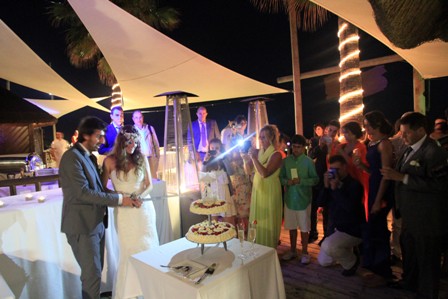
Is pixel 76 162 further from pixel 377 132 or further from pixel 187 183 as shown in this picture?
pixel 377 132

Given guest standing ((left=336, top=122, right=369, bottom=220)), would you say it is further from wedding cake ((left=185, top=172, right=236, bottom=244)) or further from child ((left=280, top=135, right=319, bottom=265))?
wedding cake ((left=185, top=172, right=236, bottom=244))

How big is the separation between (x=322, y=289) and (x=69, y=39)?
931 centimetres

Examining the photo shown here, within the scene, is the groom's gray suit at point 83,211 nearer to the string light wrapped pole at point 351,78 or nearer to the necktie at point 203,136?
the necktie at point 203,136

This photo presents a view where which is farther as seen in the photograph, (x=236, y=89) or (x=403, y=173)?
(x=236, y=89)

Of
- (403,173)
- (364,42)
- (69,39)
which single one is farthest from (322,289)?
(364,42)

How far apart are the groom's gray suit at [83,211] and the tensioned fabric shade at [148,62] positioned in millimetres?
2736

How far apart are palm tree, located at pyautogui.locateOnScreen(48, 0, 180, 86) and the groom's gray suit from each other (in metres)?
7.48

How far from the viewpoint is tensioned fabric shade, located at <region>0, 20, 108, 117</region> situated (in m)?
4.71

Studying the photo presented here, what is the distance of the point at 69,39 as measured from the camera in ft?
28.9

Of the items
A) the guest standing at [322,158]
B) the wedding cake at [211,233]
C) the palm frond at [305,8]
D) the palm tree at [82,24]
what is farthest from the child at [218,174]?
the palm tree at [82,24]

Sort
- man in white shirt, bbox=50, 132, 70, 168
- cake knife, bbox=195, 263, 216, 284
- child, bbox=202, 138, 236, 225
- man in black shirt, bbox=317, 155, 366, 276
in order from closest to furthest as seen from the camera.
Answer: cake knife, bbox=195, 263, 216, 284, man in black shirt, bbox=317, 155, 366, 276, child, bbox=202, 138, 236, 225, man in white shirt, bbox=50, 132, 70, 168

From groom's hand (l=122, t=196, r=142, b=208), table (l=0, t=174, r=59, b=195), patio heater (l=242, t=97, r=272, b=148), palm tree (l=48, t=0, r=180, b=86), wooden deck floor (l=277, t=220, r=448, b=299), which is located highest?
palm tree (l=48, t=0, r=180, b=86)

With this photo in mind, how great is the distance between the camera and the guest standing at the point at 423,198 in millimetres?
2268

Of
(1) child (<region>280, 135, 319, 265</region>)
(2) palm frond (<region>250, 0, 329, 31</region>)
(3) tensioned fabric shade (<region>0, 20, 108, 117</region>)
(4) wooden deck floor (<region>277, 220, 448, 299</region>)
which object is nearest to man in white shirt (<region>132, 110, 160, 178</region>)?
(3) tensioned fabric shade (<region>0, 20, 108, 117</region>)
